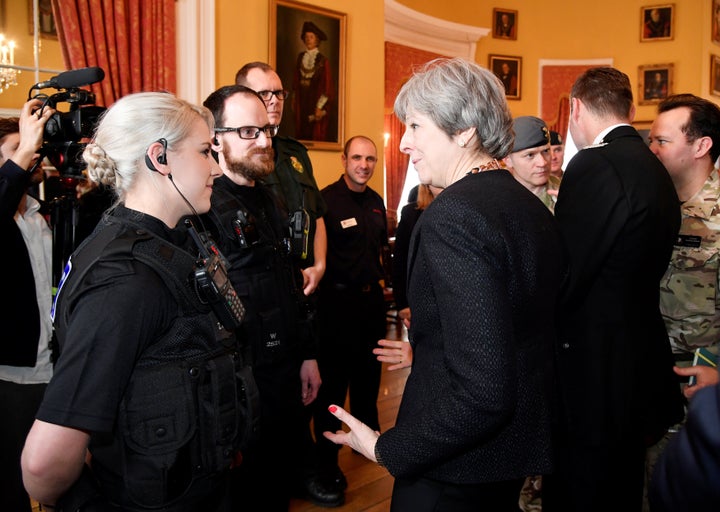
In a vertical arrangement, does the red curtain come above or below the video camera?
above

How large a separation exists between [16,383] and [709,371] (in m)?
2.79

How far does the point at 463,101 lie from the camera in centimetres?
139

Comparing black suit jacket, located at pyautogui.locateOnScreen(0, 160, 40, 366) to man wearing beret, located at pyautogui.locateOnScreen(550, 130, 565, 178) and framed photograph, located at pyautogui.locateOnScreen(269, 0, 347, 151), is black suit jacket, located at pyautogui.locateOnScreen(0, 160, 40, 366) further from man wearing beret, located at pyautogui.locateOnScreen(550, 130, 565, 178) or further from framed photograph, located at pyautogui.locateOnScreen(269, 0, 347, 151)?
man wearing beret, located at pyautogui.locateOnScreen(550, 130, 565, 178)

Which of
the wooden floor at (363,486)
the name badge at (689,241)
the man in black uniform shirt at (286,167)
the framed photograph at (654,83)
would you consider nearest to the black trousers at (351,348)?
the wooden floor at (363,486)

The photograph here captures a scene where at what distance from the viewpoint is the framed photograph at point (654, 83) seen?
10.8m

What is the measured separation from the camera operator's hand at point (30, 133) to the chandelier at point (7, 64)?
1.93 m

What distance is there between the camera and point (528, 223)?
131cm

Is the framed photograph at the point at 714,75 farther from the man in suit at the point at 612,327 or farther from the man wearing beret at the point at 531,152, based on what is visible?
the man in suit at the point at 612,327

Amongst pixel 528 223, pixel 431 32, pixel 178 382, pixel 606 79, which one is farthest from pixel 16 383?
pixel 431 32

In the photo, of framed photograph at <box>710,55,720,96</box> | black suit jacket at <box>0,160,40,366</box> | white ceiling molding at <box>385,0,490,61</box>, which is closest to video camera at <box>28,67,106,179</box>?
black suit jacket at <box>0,160,40,366</box>

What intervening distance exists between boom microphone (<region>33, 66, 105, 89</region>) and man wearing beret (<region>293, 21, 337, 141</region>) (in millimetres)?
2919

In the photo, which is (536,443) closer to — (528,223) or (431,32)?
(528,223)

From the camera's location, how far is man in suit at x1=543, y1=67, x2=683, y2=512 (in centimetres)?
213

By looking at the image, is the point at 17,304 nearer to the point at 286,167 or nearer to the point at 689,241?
the point at 286,167
